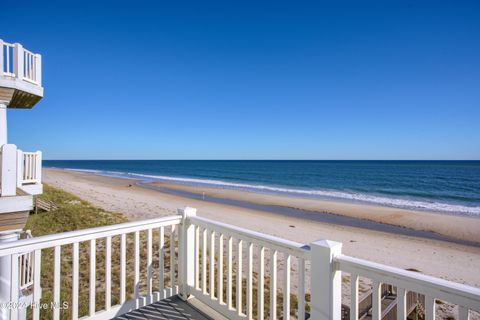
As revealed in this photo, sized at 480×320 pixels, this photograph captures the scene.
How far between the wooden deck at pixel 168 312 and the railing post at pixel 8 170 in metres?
2.42

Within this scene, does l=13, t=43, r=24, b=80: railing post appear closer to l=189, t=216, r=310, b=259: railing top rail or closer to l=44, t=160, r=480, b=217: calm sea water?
l=189, t=216, r=310, b=259: railing top rail

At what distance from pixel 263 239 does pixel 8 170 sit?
3.69 meters

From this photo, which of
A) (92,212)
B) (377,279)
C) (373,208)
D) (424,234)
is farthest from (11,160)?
(373,208)

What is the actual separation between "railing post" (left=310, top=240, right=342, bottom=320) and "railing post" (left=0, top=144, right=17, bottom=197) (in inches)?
162

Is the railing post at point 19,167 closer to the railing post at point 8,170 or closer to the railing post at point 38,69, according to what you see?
the railing post at point 8,170

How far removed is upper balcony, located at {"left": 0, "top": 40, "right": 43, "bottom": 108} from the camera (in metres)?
4.74

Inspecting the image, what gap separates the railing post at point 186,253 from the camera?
10.6 ft

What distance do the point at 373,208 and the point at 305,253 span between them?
16.1m

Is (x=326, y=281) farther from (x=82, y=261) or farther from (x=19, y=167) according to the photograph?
(x=82, y=261)

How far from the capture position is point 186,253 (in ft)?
10.6

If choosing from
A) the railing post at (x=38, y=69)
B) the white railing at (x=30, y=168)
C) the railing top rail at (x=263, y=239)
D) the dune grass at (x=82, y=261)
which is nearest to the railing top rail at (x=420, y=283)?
the railing top rail at (x=263, y=239)

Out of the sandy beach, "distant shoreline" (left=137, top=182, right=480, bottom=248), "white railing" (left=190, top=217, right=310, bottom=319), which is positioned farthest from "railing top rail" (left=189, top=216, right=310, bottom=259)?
"distant shoreline" (left=137, top=182, right=480, bottom=248)

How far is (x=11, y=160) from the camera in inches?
150

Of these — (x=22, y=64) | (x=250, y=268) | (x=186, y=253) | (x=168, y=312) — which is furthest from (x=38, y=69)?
(x=250, y=268)
